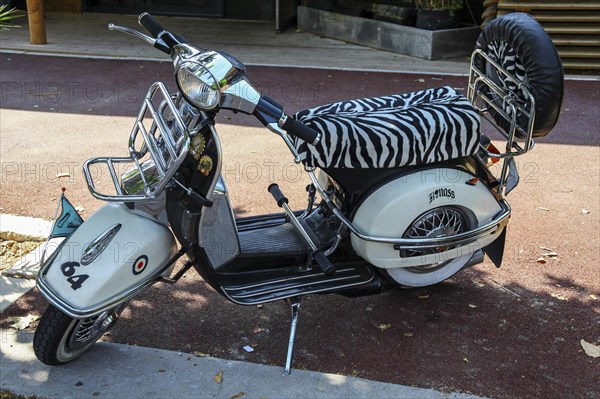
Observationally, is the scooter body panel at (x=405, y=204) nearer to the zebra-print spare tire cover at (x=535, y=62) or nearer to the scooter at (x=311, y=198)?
the scooter at (x=311, y=198)

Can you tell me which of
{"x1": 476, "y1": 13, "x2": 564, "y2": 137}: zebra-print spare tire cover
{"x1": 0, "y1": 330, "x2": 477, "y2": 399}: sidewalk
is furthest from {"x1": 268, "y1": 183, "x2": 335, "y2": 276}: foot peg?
{"x1": 476, "y1": 13, "x2": 564, "y2": 137}: zebra-print spare tire cover

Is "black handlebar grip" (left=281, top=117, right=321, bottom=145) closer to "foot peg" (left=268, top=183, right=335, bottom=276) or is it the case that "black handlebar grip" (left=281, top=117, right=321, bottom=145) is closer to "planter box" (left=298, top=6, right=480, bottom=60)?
"foot peg" (left=268, top=183, right=335, bottom=276)

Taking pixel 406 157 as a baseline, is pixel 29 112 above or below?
below

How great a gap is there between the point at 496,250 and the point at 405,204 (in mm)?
890

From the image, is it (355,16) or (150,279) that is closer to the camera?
(150,279)

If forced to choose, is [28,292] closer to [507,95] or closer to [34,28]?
[507,95]

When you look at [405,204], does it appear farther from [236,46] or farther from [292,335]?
[236,46]

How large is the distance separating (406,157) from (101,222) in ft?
4.97

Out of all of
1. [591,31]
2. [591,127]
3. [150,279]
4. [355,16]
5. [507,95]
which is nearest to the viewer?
[150,279]

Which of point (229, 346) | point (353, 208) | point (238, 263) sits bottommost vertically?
point (229, 346)

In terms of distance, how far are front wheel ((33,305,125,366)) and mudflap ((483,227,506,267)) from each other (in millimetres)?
2110

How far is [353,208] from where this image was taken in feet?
12.9

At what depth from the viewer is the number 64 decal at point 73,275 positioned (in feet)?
11.1

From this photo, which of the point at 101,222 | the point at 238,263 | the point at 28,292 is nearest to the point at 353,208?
the point at 238,263
